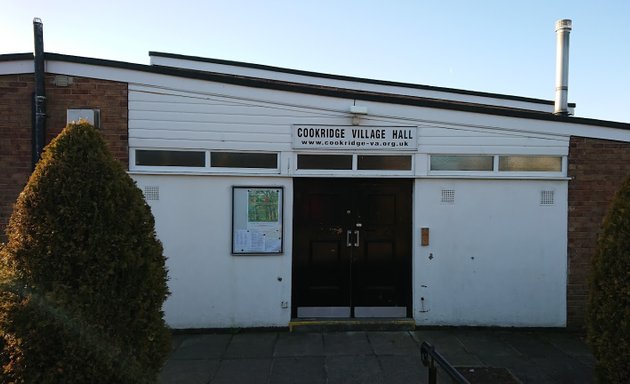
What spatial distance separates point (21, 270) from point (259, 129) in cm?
381

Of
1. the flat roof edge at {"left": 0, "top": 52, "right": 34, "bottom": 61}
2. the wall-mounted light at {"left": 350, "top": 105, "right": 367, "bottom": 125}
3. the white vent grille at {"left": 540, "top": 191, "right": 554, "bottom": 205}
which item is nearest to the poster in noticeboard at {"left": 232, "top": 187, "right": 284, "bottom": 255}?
the wall-mounted light at {"left": 350, "top": 105, "right": 367, "bottom": 125}

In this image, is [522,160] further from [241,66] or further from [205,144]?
[241,66]

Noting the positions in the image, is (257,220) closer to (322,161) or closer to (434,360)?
(322,161)

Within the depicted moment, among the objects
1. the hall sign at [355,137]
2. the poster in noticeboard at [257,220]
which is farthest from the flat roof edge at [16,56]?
the hall sign at [355,137]

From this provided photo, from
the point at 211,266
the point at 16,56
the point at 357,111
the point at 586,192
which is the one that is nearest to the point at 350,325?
the point at 211,266

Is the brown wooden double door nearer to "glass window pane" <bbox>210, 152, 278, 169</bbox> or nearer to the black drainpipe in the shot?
"glass window pane" <bbox>210, 152, 278, 169</bbox>

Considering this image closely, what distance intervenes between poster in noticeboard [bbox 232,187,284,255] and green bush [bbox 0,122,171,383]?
3025mm

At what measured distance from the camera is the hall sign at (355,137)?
637 cm

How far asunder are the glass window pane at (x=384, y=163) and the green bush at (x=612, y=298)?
2964 millimetres

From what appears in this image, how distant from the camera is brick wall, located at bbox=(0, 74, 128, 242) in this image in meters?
6.12

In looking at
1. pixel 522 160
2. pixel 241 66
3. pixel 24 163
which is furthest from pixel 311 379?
pixel 241 66

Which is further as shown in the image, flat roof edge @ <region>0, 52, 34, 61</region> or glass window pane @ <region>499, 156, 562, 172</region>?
glass window pane @ <region>499, 156, 562, 172</region>

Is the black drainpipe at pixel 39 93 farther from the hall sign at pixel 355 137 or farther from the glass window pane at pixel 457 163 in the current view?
the glass window pane at pixel 457 163

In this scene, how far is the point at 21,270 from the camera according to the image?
302 centimetres
